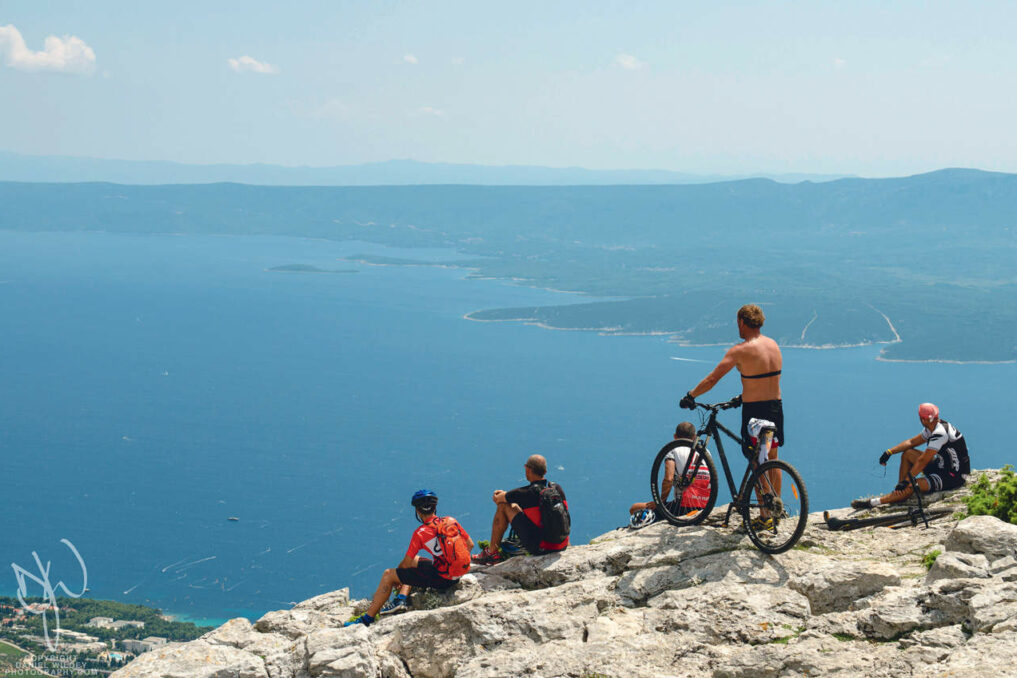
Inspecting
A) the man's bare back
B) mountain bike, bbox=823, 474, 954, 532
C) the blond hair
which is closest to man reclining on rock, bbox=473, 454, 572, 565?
the man's bare back

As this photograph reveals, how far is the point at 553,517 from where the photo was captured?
35.0 ft

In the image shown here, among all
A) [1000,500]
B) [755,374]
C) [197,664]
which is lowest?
[197,664]

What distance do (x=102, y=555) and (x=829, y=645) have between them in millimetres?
100162

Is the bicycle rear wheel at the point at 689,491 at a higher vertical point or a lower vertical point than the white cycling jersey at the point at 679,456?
lower

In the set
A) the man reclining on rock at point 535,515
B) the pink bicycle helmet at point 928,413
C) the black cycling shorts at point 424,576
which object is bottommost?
the black cycling shorts at point 424,576

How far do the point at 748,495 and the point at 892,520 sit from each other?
280cm

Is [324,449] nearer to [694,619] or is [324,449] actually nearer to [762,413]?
[762,413]

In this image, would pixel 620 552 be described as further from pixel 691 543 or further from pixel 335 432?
pixel 335 432

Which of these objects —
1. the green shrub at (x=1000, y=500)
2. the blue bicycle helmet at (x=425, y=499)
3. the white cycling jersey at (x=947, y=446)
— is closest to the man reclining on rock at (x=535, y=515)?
the blue bicycle helmet at (x=425, y=499)

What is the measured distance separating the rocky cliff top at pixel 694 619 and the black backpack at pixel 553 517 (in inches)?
11.0

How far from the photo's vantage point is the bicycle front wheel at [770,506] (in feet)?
31.1

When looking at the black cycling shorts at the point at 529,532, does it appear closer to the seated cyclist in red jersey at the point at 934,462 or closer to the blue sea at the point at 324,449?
the seated cyclist in red jersey at the point at 934,462

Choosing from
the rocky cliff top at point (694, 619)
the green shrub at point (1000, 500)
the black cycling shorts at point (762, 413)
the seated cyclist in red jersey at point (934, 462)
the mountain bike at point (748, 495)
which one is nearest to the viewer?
the rocky cliff top at point (694, 619)


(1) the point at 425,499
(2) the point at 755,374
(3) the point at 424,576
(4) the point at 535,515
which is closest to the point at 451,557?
(3) the point at 424,576
